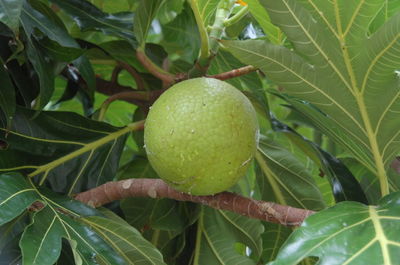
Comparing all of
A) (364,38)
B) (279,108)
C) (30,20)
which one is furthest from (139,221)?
(279,108)

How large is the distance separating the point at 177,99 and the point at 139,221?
363 mm

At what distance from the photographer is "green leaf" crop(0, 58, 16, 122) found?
845mm

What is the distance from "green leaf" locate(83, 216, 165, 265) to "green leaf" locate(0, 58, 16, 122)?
8.0 inches

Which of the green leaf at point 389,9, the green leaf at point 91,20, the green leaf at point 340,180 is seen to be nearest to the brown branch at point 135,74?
the green leaf at point 91,20

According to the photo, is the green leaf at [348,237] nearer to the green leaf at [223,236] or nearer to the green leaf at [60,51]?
the green leaf at [223,236]

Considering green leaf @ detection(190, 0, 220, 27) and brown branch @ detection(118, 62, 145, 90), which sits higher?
green leaf @ detection(190, 0, 220, 27)

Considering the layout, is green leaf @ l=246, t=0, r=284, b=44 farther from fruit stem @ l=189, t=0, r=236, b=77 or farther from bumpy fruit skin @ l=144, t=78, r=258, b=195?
bumpy fruit skin @ l=144, t=78, r=258, b=195

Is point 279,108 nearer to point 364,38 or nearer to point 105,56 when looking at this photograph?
point 105,56

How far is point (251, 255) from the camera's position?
1.17m

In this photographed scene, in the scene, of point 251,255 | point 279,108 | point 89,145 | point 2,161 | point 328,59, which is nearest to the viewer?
point 328,59

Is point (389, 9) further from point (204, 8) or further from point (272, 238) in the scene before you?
point (272, 238)

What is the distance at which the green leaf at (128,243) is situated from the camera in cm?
83

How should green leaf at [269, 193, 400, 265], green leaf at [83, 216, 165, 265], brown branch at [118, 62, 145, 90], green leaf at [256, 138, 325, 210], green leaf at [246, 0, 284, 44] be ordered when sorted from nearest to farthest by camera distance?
1. green leaf at [269, 193, 400, 265]
2. green leaf at [83, 216, 165, 265]
3. green leaf at [246, 0, 284, 44]
4. green leaf at [256, 138, 325, 210]
5. brown branch at [118, 62, 145, 90]

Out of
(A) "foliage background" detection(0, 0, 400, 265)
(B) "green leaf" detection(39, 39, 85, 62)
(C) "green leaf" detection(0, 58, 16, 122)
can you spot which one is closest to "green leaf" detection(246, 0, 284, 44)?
(A) "foliage background" detection(0, 0, 400, 265)
